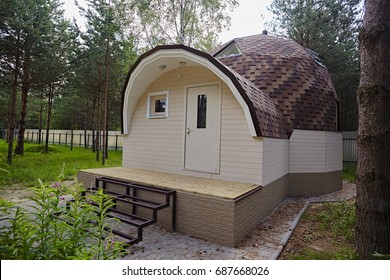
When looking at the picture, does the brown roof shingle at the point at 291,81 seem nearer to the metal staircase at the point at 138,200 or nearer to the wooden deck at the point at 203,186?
the wooden deck at the point at 203,186

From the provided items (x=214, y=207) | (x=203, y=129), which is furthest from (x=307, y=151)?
(x=214, y=207)

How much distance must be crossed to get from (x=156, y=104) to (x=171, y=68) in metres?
1.19

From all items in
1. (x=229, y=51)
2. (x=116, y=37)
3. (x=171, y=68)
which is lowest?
(x=171, y=68)

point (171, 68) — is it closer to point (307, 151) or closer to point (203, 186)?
point (203, 186)

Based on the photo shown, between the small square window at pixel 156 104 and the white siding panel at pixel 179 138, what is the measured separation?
165 millimetres

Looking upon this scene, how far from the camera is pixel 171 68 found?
607cm

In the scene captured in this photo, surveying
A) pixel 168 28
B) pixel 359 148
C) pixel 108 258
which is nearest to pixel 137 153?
pixel 108 258

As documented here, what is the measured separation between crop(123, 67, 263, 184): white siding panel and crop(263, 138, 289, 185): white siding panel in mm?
260

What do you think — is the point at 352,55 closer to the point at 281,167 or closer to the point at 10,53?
the point at 281,167

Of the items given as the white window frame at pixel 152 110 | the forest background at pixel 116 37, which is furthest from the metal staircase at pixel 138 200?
the forest background at pixel 116 37

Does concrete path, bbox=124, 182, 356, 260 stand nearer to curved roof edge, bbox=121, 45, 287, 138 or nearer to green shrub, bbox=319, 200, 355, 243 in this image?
green shrub, bbox=319, 200, 355, 243

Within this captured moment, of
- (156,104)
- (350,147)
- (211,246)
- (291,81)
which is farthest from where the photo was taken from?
(350,147)

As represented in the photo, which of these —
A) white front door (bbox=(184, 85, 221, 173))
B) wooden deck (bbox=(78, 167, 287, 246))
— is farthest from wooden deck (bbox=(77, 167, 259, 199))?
white front door (bbox=(184, 85, 221, 173))

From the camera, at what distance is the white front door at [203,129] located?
536 centimetres
